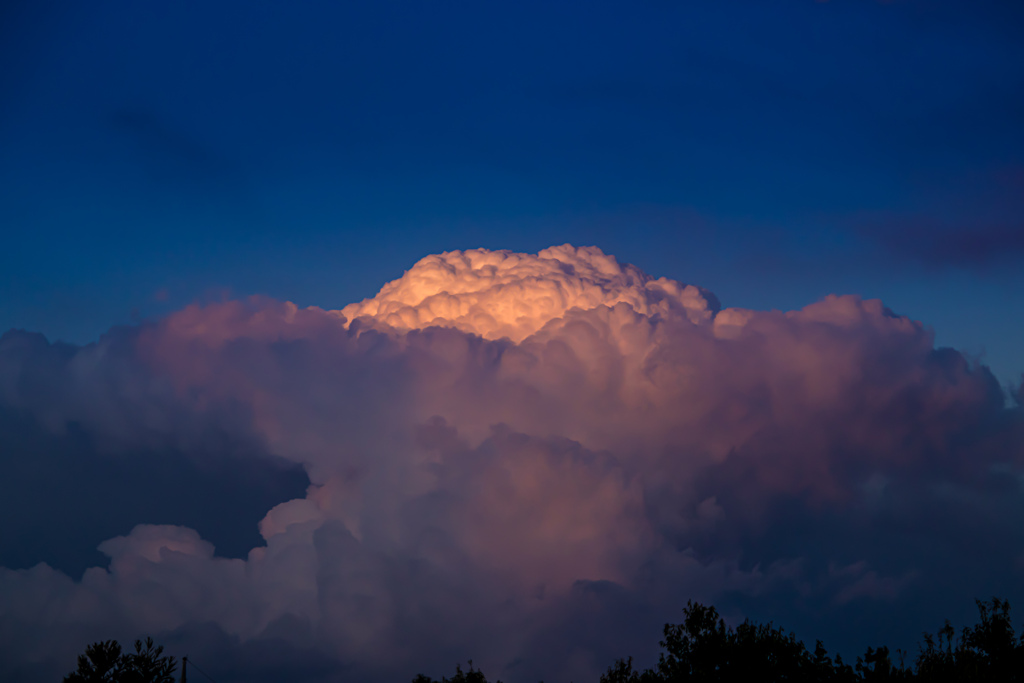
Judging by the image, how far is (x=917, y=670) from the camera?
127ft

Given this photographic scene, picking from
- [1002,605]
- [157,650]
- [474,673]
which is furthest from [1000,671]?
[157,650]

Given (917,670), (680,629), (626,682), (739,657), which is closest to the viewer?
(917,670)

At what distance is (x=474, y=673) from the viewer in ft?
239

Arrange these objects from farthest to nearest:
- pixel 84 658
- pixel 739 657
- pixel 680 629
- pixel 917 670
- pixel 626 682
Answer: pixel 84 658
pixel 626 682
pixel 680 629
pixel 739 657
pixel 917 670

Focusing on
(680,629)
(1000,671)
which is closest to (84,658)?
(680,629)

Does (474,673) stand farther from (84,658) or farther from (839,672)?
(839,672)

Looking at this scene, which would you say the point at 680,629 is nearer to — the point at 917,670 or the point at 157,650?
the point at 917,670

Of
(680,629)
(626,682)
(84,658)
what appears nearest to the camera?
(680,629)

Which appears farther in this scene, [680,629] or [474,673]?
[474,673]

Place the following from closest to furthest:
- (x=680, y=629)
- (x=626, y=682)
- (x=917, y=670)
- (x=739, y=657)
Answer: (x=917, y=670)
(x=739, y=657)
(x=680, y=629)
(x=626, y=682)

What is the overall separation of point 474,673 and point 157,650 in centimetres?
2682

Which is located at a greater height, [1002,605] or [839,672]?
[1002,605]

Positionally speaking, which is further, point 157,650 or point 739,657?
point 157,650

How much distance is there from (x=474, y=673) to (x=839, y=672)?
39.4 metres
